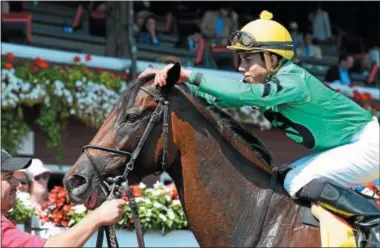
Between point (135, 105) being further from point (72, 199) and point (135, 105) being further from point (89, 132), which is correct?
point (89, 132)

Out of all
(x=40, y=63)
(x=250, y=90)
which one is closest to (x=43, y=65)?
(x=40, y=63)

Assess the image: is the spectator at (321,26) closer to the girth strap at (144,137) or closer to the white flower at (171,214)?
the white flower at (171,214)

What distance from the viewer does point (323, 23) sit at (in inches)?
774

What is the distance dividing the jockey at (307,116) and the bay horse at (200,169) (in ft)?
0.40

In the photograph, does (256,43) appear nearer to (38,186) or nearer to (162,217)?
(162,217)

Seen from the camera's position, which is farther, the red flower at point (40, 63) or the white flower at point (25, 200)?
the red flower at point (40, 63)

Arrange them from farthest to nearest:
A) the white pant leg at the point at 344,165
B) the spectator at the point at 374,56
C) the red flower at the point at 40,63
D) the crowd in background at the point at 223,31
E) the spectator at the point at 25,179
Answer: the spectator at the point at 374,56
the crowd in background at the point at 223,31
the red flower at the point at 40,63
the spectator at the point at 25,179
the white pant leg at the point at 344,165

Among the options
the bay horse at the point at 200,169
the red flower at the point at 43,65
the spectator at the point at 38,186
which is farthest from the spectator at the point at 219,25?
the bay horse at the point at 200,169

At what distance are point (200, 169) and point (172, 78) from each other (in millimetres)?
473

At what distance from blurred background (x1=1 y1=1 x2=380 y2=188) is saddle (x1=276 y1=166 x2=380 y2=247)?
21.6 ft

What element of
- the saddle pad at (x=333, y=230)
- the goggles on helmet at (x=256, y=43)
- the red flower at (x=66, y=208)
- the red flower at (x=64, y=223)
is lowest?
the red flower at (x=64, y=223)

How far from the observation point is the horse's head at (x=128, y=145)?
4559 millimetres

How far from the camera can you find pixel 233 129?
491 centimetres

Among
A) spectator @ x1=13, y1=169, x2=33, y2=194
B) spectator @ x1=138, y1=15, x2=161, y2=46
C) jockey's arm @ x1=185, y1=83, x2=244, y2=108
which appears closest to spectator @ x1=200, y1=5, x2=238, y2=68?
spectator @ x1=138, y1=15, x2=161, y2=46
